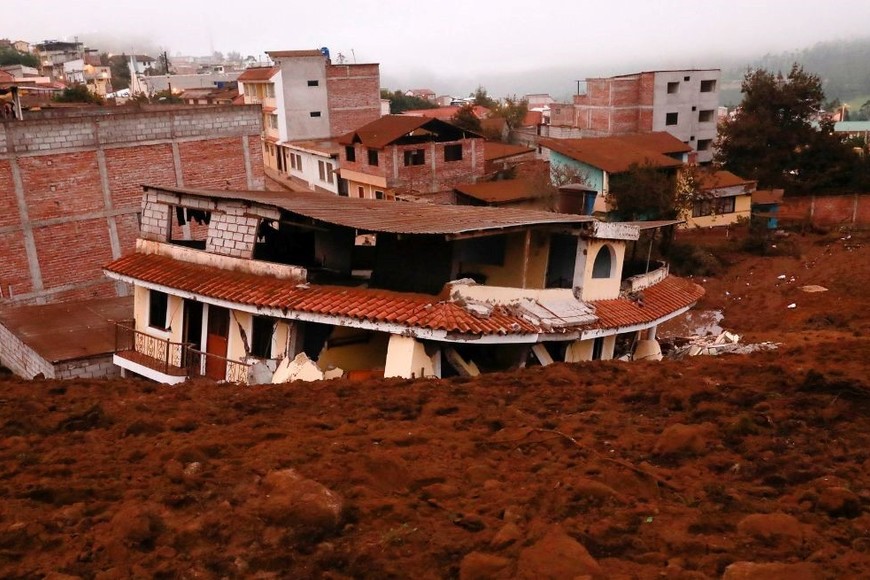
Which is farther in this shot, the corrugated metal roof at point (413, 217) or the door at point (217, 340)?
the door at point (217, 340)

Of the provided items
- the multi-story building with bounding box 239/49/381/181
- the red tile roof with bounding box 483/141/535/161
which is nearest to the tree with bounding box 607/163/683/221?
the red tile roof with bounding box 483/141/535/161

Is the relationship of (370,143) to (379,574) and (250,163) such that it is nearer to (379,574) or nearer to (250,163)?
(250,163)

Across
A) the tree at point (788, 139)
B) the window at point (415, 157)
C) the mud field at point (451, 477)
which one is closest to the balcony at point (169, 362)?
the mud field at point (451, 477)

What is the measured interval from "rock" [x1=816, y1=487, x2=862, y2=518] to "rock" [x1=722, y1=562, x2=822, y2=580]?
0.99m

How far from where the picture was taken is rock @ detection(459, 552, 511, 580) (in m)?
A: 4.56

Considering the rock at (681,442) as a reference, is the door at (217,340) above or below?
below

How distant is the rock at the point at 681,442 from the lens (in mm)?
6516

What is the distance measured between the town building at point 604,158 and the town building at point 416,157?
4.20 meters

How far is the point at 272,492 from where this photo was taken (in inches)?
222

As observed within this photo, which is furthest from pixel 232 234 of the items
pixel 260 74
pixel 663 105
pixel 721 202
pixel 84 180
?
pixel 663 105

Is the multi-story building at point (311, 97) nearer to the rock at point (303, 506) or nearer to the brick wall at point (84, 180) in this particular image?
the brick wall at point (84, 180)

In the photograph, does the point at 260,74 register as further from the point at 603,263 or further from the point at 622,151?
the point at 603,263

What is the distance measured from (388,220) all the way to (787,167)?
3328 centimetres

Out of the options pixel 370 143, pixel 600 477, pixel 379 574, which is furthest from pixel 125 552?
pixel 370 143
